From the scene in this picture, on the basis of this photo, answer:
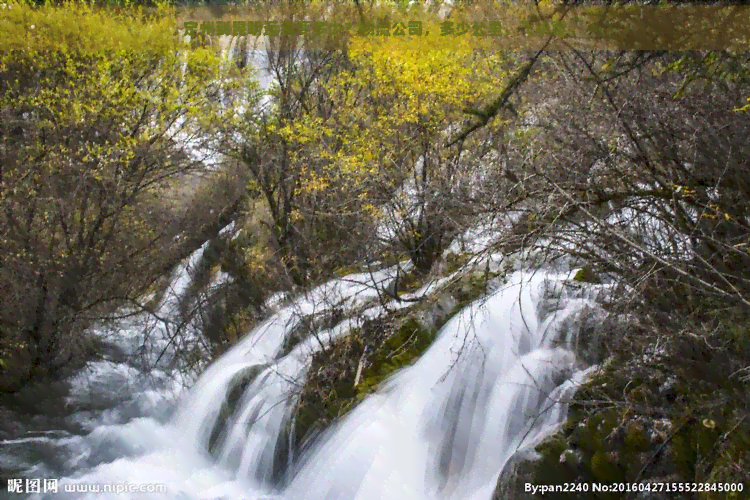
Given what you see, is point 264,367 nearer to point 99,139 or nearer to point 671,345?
point 99,139

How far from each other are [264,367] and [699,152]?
237 inches

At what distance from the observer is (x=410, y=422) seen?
A: 617 centimetres

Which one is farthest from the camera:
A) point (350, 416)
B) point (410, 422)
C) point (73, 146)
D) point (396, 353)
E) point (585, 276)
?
point (73, 146)

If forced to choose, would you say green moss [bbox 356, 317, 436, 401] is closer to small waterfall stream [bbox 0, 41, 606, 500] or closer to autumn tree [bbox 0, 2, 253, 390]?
small waterfall stream [bbox 0, 41, 606, 500]

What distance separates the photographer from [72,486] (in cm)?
764

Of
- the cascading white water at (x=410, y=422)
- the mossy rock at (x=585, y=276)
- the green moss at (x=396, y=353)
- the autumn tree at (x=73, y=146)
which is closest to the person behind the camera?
the cascading white water at (x=410, y=422)

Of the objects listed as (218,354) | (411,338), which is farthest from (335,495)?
(218,354)

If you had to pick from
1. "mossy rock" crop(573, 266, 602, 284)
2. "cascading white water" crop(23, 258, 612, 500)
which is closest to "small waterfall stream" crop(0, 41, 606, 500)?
"cascading white water" crop(23, 258, 612, 500)

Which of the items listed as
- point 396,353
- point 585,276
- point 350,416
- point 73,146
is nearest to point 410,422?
point 350,416

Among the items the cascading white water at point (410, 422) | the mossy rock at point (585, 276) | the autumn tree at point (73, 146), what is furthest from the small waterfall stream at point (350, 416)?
the autumn tree at point (73, 146)

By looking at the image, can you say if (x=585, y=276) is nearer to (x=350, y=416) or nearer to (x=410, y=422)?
(x=410, y=422)

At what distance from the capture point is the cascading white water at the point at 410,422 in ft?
18.1

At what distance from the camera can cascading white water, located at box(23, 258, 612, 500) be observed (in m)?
5.52

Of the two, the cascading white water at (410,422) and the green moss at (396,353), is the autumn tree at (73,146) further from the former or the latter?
the green moss at (396,353)
